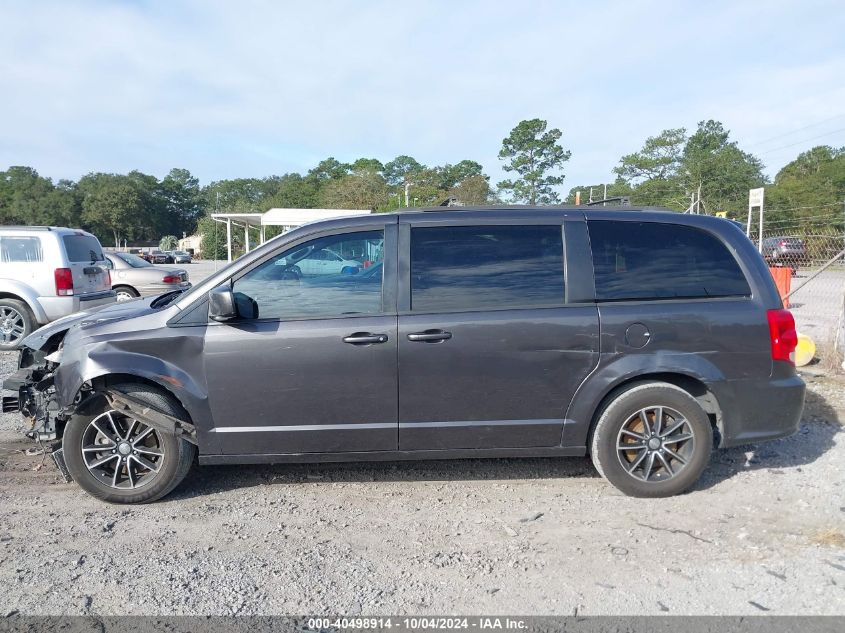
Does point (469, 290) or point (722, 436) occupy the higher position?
point (469, 290)

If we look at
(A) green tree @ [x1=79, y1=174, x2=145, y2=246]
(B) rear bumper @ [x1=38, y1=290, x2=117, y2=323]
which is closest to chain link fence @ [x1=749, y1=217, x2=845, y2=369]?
(B) rear bumper @ [x1=38, y1=290, x2=117, y2=323]

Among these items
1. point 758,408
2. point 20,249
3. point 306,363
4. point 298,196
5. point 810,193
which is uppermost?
point 298,196

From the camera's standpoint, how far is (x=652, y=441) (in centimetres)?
398

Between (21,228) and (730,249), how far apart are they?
9.59m

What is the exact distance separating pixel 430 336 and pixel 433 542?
4.00 feet

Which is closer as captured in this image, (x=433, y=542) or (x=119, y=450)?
(x=433, y=542)

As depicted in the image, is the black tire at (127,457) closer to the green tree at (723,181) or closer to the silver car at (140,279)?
the silver car at (140,279)

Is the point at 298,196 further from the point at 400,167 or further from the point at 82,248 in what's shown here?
the point at 82,248

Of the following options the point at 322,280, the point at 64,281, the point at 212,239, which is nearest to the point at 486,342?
the point at 322,280

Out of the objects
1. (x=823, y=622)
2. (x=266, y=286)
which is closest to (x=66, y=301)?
(x=266, y=286)

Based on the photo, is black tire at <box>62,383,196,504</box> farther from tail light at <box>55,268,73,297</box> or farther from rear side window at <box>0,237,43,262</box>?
rear side window at <box>0,237,43,262</box>

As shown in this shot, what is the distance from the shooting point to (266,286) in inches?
154

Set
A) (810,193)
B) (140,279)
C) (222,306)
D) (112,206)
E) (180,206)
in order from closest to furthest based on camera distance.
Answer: (222,306) → (140,279) → (810,193) → (112,206) → (180,206)

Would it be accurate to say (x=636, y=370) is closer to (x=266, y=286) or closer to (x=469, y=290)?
(x=469, y=290)
